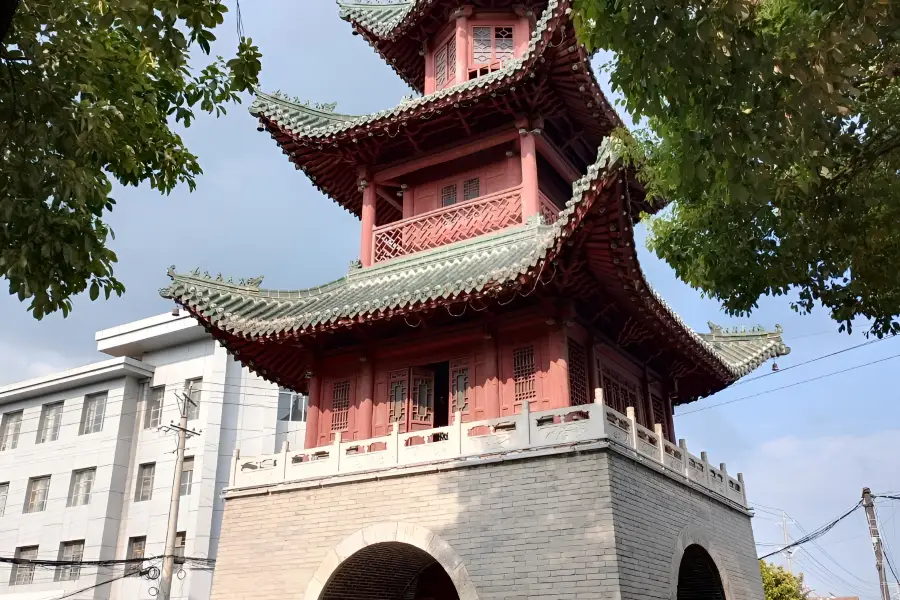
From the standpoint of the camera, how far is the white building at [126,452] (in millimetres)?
28125

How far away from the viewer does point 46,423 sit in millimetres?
31797

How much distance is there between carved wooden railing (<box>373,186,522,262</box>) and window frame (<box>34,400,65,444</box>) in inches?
889

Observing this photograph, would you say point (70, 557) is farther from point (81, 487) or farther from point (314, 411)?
point (314, 411)

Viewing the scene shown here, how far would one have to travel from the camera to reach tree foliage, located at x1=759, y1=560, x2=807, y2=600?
2745 centimetres

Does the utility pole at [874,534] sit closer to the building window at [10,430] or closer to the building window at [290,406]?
the building window at [290,406]

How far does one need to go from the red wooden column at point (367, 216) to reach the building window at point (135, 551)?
61.7 feet

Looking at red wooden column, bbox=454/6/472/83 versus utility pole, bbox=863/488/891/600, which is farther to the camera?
utility pole, bbox=863/488/891/600

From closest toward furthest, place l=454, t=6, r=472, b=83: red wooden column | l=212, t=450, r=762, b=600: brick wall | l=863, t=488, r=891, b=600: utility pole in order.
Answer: l=212, t=450, r=762, b=600: brick wall < l=454, t=6, r=472, b=83: red wooden column < l=863, t=488, r=891, b=600: utility pole

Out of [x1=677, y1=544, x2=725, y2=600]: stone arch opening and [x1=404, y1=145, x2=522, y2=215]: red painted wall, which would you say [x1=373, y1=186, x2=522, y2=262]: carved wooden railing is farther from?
[x1=677, y1=544, x2=725, y2=600]: stone arch opening

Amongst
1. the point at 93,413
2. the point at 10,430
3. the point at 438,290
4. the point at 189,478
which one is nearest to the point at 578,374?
the point at 438,290

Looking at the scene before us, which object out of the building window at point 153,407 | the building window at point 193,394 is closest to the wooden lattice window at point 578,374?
the building window at point 193,394

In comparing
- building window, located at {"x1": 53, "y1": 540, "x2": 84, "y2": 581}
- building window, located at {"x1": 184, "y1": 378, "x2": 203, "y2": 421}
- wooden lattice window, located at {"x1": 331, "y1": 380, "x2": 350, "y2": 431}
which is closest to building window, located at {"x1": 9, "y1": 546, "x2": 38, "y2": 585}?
building window, located at {"x1": 53, "y1": 540, "x2": 84, "y2": 581}

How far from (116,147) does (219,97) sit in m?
1.21

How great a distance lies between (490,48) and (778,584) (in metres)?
22.3
